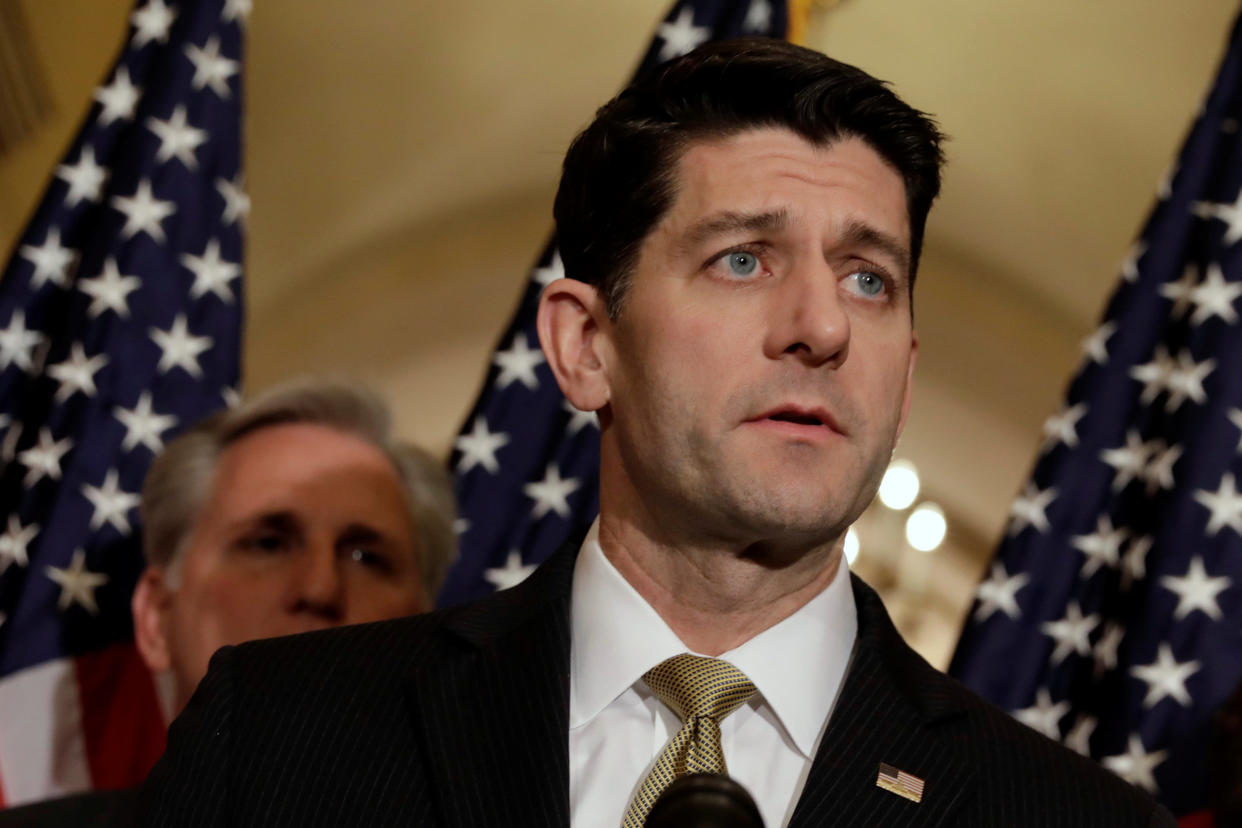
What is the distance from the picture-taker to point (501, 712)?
176cm

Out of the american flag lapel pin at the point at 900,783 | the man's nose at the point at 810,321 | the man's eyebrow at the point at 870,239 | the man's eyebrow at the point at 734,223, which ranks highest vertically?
the man's eyebrow at the point at 734,223

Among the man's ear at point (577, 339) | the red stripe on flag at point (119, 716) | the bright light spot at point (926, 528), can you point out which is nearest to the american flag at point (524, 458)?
the red stripe on flag at point (119, 716)

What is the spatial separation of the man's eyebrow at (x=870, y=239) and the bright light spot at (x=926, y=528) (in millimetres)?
8577

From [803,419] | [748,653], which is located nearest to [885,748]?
[748,653]

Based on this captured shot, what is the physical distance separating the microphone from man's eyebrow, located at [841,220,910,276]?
839 mm

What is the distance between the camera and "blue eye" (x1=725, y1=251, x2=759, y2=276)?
1.82 metres

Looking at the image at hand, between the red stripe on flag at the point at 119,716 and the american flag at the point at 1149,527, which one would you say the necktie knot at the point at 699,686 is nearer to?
the american flag at the point at 1149,527

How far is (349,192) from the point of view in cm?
822

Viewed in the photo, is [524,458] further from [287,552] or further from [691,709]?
[691,709]

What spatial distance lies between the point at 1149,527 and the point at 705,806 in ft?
8.65

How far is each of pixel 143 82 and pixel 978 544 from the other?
8954 mm

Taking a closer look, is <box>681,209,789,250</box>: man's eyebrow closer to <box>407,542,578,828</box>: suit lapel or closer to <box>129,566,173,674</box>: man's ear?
<box>407,542,578,828</box>: suit lapel

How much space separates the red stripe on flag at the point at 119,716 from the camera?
3535 mm

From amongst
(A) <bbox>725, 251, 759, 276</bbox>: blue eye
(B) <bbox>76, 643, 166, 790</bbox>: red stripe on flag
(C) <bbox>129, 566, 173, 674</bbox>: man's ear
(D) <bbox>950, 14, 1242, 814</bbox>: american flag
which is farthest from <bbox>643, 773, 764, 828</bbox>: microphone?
(B) <bbox>76, 643, 166, 790</bbox>: red stripe on flag
